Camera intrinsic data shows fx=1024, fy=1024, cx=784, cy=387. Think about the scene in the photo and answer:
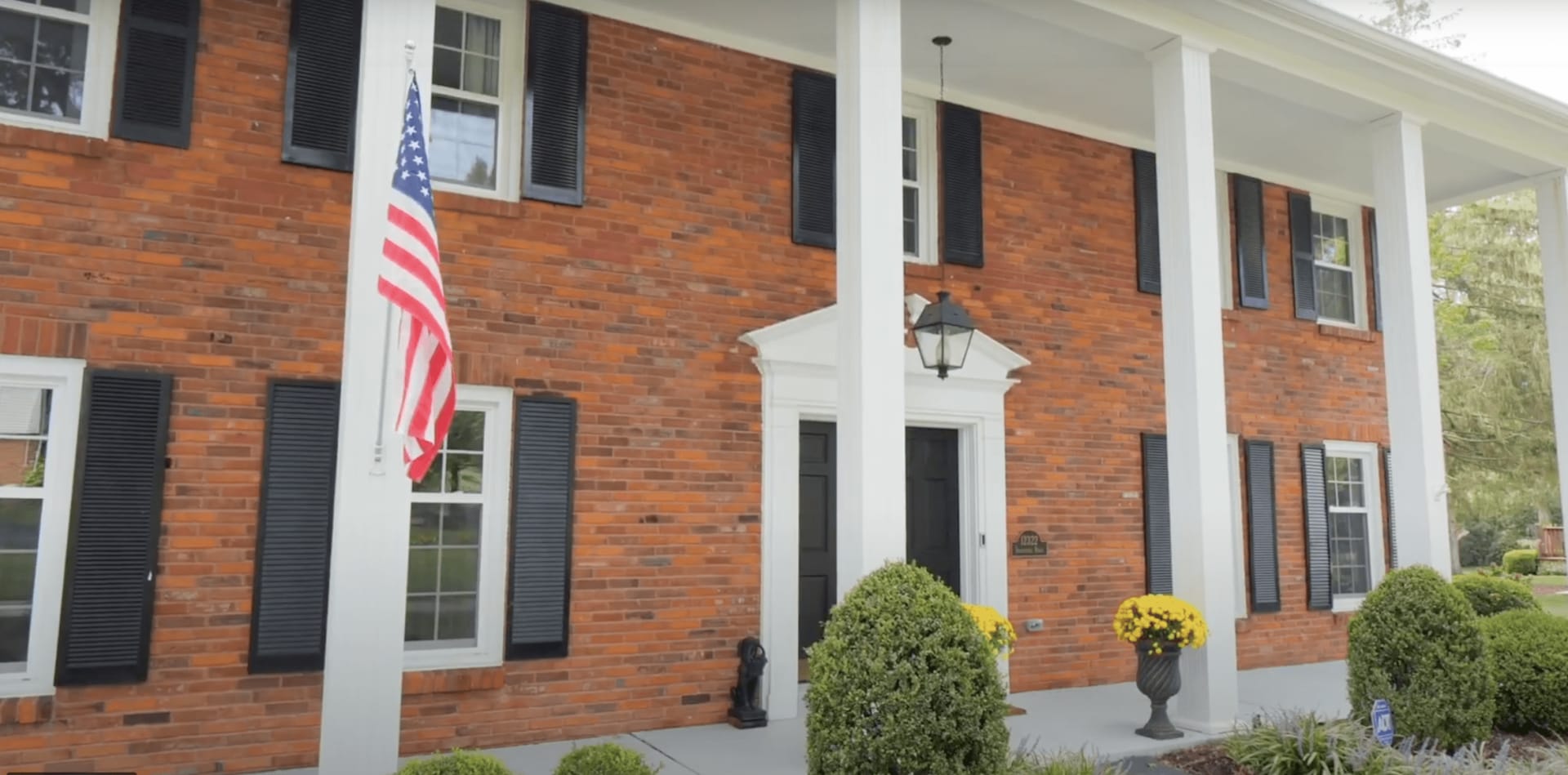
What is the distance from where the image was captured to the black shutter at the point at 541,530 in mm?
6246

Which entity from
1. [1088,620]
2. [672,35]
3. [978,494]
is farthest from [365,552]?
[1088,620]

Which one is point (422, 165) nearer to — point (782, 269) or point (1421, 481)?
point (782, 269)

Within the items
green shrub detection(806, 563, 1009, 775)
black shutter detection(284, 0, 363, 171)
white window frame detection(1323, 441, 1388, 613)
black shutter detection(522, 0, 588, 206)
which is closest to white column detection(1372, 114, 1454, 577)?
white window frame detection(1323, 441, 1388, 613)

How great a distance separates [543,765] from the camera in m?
5.79

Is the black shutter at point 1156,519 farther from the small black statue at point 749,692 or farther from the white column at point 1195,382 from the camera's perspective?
the small black statue at point 749,692

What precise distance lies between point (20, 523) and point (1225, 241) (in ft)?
31.3

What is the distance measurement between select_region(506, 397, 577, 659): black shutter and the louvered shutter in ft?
8.07

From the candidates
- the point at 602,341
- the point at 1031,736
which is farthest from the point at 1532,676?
the point at 602,341

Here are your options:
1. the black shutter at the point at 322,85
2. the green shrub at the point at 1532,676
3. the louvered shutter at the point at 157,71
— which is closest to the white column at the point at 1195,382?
the green shrub at the point at 1532,676

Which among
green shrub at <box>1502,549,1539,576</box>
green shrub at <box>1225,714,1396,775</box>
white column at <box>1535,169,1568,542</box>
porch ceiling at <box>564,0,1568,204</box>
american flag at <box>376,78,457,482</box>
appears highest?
porch ceiling at <box>564,0,1568,204</box>

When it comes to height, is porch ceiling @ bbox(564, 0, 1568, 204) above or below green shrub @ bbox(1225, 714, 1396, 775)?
above

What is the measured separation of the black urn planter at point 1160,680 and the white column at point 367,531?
14.7ft

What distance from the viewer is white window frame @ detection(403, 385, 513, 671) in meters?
6.18

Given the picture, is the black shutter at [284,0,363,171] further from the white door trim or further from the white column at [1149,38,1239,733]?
the white column at [1149,38,1239,733]
